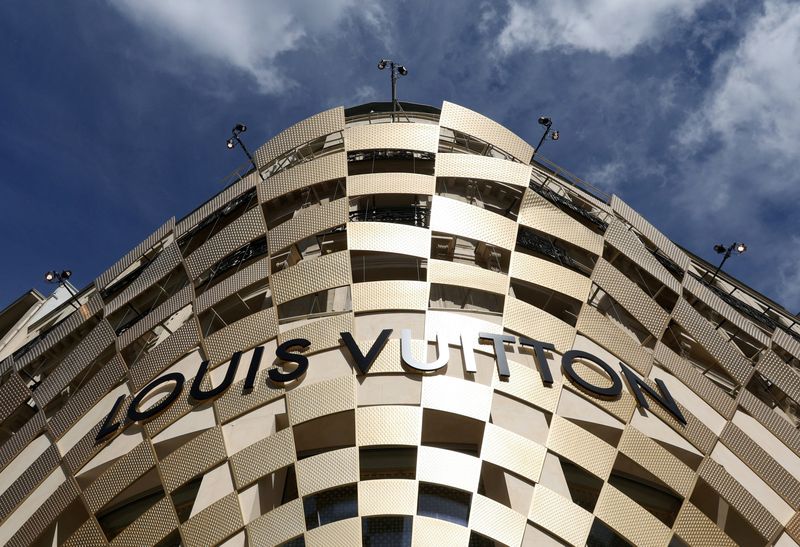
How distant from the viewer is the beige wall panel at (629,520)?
15492 mm

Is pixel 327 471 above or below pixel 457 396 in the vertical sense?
below

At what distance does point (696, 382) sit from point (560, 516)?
666 centimetres

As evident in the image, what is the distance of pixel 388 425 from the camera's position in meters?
15.9

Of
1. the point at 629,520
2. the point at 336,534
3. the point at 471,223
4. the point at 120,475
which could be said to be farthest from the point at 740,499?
the point at 120,475

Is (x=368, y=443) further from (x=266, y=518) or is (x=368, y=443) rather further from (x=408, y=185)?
(x=408, y=185)

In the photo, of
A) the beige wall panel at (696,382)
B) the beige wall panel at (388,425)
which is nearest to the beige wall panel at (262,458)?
the beige wall panel at (388,425)

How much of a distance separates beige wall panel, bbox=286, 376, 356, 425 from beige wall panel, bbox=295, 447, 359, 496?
1.07m

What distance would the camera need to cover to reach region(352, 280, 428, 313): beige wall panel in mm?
18266

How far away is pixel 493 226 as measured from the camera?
20062mm

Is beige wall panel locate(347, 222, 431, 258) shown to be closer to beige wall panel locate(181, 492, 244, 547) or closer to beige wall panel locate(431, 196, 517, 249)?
beige wall panel locate(431, 196, 517, 249)

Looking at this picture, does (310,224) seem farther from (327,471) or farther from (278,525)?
(278,525)

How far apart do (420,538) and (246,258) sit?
1094 cm

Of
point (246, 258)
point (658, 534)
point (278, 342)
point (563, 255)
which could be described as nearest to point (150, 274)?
point (246, 258)

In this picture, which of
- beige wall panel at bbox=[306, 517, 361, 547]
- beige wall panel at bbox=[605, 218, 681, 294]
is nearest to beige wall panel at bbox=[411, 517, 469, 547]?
beige wall panel at bbox=[306, 517, 361, 547]
